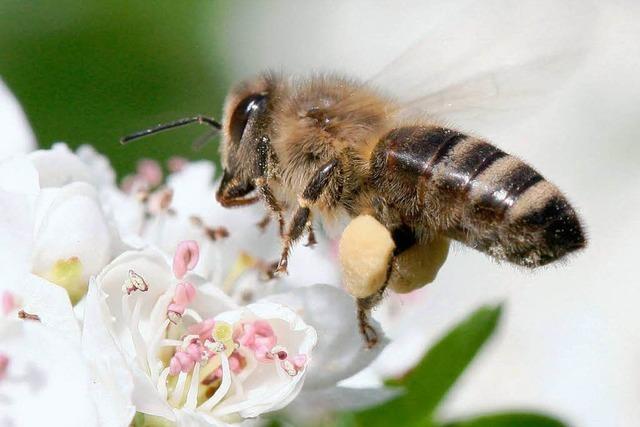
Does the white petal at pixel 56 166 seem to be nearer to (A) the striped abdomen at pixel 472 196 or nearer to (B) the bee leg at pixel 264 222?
(B) the bee leg at pixel 264 222

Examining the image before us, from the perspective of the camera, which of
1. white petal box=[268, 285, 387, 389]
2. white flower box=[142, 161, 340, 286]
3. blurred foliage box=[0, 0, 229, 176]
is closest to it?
white petal box=[268, 285, 387, 389]

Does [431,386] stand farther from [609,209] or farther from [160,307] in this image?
[609,209]

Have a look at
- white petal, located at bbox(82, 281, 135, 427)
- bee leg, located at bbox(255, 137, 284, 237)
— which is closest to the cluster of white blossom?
white petal, located at bbox(82, 281, 135, 427)

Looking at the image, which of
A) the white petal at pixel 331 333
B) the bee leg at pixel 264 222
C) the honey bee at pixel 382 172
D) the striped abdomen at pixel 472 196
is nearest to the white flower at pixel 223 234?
the bee leg at pixel 264 222

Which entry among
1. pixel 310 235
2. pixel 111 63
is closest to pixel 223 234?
pixel 310 235

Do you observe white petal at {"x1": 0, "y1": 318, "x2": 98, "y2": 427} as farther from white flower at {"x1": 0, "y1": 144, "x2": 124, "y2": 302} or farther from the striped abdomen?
the striped abdomen

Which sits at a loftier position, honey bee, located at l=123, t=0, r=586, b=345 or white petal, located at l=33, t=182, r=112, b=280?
honey bee, located at l=123, t=0, r=586, b=345
